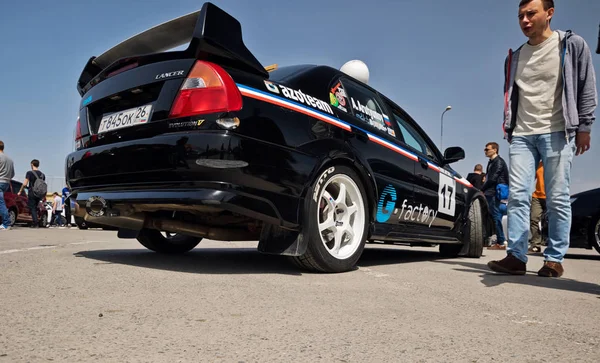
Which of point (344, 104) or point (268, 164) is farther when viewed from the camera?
point (344, 104)

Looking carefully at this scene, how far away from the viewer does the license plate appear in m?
2.78

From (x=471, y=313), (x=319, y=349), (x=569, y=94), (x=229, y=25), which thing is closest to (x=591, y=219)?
(x=569, y=94)

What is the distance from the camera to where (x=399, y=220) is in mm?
3795

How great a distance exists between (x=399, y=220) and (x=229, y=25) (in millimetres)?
2008

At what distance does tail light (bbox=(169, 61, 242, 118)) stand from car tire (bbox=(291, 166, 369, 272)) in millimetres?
752

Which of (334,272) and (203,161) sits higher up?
(203,161)

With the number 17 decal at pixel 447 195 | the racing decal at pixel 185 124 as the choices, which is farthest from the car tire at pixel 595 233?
the racing decal at pixel 185 124

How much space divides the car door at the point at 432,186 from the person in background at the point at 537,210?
3478mm

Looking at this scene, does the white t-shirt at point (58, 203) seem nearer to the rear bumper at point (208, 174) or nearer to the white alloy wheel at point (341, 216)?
the rear bumper at point (208, 174)

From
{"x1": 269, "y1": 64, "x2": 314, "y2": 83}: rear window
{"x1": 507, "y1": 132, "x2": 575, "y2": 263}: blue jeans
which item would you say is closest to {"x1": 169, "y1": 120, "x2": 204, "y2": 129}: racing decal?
{"x1": 269, "y1": 64, "x2": 314, "y2": 83}: rear window

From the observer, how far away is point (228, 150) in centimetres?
250

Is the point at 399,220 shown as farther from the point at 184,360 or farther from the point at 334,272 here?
the point at 184,360

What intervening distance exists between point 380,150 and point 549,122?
1250mm

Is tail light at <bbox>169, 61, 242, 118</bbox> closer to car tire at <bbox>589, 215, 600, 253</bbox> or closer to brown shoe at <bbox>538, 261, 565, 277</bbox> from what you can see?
brown shoe at <bbox>538, 261, 565, 277</bbox>
